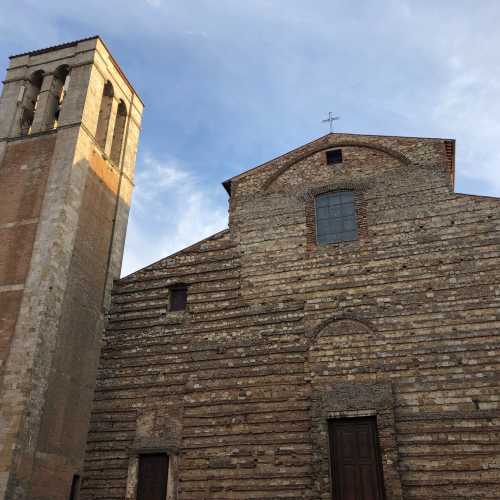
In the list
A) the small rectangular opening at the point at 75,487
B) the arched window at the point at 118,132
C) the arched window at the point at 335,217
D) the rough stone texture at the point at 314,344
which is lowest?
the small rectangular opening at the point at 75,487

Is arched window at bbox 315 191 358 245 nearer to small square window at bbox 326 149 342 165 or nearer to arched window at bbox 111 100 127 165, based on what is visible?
small square window at bbox 326 149 342 165

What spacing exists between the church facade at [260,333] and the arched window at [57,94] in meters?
0.32

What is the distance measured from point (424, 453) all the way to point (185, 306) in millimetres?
6100

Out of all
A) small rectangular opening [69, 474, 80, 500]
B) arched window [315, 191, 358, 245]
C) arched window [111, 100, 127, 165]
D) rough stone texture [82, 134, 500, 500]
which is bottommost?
small rectangular opening [69, 474, 80, 500]

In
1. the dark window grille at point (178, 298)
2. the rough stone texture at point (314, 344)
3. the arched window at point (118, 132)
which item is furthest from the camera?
the arched window at point (118, 132)

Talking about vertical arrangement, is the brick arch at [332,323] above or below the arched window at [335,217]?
below

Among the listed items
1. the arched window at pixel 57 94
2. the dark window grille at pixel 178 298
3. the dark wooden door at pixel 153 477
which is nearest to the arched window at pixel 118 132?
the arched window at pixel 57 94

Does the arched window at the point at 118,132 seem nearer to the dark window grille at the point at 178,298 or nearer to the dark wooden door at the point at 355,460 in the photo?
the dark window grille at the point at 178,298

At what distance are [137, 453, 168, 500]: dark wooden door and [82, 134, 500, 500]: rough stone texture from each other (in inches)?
7.2

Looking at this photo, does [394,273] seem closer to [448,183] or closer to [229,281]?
[448,183]

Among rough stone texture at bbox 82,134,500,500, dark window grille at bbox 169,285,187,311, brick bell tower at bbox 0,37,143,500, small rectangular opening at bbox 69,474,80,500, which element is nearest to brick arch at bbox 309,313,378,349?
rough stone texture at bbox 82,134,500,500

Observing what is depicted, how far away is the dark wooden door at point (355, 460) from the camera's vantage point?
34.1ft

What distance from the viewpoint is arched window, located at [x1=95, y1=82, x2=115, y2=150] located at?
1569cm

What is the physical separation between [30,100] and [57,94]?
759 mm
